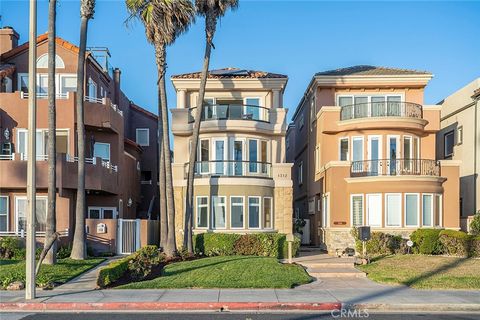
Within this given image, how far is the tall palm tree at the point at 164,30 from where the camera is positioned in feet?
69.1

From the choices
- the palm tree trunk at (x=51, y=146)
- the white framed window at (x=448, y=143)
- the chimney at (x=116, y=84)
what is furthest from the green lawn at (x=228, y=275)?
the white framed window at (x=448, y=143)

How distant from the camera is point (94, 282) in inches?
627

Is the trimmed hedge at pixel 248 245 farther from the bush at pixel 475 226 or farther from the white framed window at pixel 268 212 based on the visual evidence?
the bush at pixel 475 226

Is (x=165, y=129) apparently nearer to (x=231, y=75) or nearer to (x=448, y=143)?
(x=231, y=75)

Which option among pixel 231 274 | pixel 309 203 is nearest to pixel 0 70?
pixel 231 274

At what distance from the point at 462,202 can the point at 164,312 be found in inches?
897

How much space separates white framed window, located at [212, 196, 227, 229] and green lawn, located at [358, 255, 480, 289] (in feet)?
25.2

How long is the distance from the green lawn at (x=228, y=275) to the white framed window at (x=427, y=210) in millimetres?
9559

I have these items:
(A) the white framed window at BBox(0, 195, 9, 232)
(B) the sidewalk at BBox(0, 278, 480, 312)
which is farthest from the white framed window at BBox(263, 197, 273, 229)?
(A) the white framed window at BBox(0, 195, 9, 232)

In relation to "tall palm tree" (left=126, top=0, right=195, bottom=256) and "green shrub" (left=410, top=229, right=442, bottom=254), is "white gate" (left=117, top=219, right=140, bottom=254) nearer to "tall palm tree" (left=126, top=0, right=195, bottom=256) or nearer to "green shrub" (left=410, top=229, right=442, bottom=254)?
"tall palm tree" (left=126, top=0, right=195, bottom=256)

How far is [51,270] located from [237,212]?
9.96 metres

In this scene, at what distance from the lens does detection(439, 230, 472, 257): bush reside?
22.1 m

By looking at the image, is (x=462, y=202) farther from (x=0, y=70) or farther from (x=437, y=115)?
(x=0, y=70)

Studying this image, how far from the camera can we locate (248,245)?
2259 centimetres
